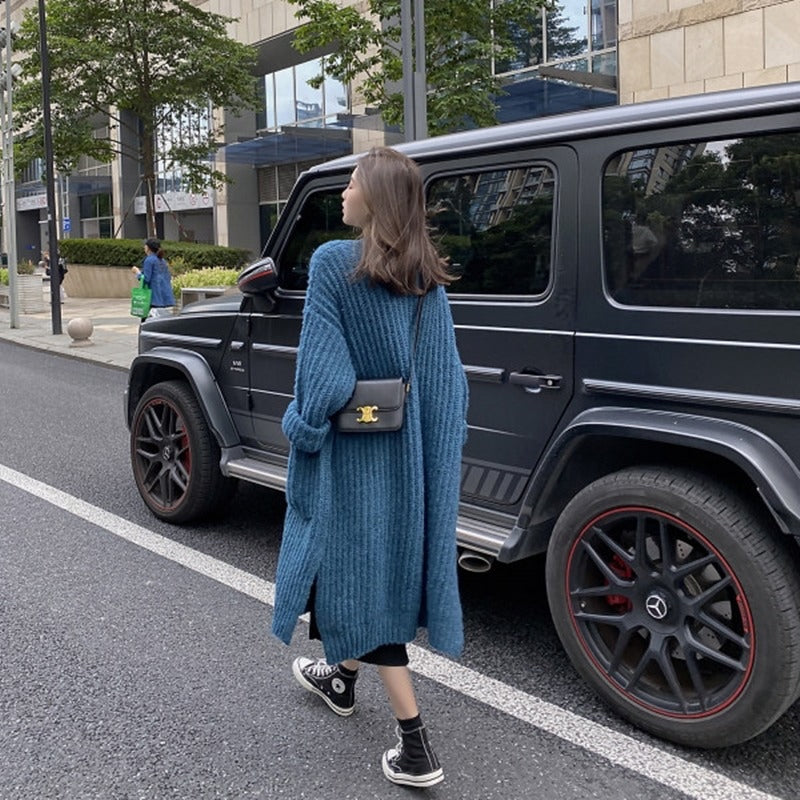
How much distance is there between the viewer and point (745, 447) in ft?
9.05

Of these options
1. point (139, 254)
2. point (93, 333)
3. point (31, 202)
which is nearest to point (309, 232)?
point (93, 333)

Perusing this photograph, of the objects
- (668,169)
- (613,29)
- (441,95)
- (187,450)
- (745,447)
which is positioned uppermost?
(613,29)

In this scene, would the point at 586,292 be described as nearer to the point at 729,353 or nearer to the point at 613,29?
the point at 729,353

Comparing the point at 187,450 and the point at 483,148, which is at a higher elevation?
the point at 483,148

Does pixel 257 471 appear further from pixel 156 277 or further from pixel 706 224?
pixel 156 277

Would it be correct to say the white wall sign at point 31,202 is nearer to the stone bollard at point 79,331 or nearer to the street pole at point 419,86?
the stone bollard at point 79,331

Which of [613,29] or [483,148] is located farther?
[613,29]

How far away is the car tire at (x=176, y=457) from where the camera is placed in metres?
5.05

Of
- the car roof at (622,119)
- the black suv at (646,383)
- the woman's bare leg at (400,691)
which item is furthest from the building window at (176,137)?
the woman's bare leg at (400,691)

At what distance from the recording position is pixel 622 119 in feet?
10.5

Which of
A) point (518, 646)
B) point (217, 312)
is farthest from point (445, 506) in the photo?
point (217, 312)

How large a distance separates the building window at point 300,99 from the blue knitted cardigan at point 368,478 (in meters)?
31.7

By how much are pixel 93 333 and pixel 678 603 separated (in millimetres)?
17925

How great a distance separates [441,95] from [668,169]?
1192 centimetres
